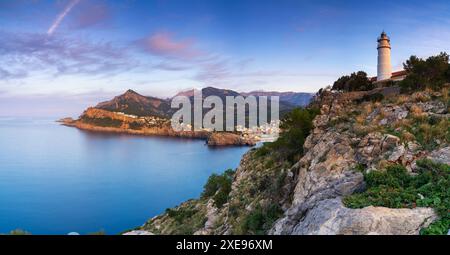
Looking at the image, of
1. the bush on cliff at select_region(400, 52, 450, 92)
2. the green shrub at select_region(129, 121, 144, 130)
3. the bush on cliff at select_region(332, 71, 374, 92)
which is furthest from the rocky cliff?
the green shrub at select_region(129, 121, 144, 130)

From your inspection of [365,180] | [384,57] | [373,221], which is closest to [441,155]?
[365,180]

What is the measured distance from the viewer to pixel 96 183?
57.7m

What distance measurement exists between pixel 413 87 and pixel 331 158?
8883 mm

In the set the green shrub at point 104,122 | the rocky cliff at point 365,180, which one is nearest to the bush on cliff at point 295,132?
the rocky cliff at point 365,180

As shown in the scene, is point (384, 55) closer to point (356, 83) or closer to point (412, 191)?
point (356, 83)

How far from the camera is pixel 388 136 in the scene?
8625 millimetres

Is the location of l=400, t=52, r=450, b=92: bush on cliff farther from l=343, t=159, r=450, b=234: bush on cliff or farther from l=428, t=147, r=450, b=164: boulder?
l=343, t=159, r=450, b=234: bush on cliff

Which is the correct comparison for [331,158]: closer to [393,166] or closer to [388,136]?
[388,136]

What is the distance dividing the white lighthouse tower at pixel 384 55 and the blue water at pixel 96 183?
3354cm

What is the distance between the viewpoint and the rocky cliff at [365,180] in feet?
15.4

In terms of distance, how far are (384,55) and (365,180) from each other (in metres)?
21.4

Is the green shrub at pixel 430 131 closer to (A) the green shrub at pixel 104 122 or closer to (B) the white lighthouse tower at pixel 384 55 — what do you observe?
(B) the white lighthouse tower at pixel 384 55

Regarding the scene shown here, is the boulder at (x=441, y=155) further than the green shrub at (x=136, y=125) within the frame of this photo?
No
